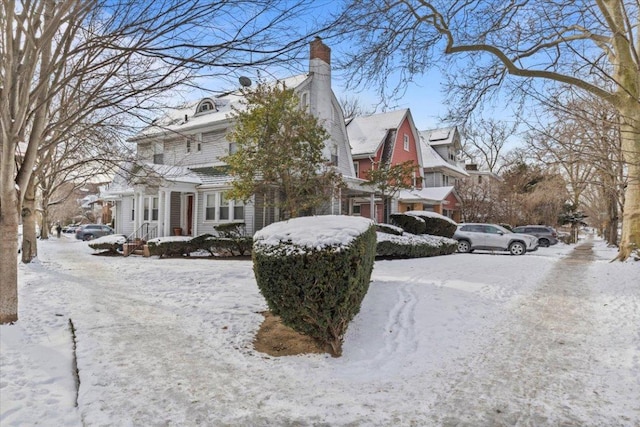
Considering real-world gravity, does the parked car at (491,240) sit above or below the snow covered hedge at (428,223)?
below

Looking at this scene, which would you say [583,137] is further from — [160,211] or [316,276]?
[160,211]

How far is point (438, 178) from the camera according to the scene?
109ft

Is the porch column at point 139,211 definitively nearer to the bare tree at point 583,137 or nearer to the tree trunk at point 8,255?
the tree trunk at point 8,255

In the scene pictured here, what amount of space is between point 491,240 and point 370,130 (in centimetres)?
1183

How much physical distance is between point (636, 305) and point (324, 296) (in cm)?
605

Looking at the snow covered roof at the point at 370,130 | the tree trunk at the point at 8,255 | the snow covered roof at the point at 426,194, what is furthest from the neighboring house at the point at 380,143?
the tree trunk at the point at 8,255

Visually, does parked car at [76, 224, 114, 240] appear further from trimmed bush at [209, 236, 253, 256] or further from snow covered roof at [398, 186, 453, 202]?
snow covered roof at [398, 186, 453, 202]

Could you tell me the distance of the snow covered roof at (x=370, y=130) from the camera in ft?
83.7

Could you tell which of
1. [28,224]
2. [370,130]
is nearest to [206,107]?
[28,224]

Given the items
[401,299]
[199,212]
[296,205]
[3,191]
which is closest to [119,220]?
[199,212]

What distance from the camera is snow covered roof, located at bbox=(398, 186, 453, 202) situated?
27.6 metres

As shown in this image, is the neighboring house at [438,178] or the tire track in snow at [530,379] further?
the neighboring house at [438,178]

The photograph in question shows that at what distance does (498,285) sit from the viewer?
28.2 ft

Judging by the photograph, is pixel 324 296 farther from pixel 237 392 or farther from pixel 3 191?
pixel 3 191
